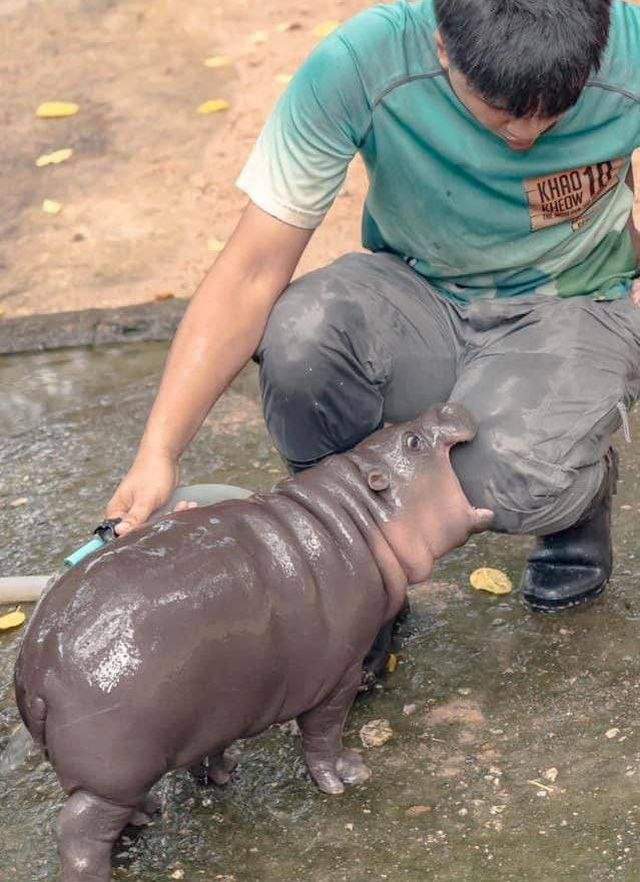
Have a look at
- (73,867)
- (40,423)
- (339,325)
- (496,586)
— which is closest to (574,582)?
(496,586)

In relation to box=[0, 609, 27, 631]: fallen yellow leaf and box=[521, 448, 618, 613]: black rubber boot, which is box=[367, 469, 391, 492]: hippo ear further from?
box=[0, 609, 27, 631]: fallen yellow leaf

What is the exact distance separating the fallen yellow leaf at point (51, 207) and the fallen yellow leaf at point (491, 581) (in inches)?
124

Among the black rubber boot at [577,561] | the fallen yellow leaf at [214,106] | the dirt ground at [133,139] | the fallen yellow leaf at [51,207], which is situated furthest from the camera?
the fallen yellow leaf at [214,106]

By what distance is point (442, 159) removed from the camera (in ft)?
11.2

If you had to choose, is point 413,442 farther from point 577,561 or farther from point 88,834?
point 88,834

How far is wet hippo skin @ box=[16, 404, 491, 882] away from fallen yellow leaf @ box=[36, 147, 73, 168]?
3856 millimetres

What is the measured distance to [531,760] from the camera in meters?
3.19

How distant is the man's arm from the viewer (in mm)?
3266

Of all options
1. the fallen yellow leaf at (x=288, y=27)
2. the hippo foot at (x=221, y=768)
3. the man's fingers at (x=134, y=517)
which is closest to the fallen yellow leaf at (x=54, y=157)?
the fallen yellow leaf at (x=288, y=27)

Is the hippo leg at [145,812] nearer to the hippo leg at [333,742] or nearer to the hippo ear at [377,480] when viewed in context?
the hippo leg at [333,742]

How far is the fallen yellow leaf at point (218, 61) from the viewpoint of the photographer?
287 inches

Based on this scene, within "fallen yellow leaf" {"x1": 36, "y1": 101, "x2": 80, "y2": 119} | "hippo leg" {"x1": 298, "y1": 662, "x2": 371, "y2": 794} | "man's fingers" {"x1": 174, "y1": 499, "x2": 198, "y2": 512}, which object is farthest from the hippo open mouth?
"fallen yellow leaf" {"x1": 36, "y1": 101, "x2": 80, "y2": 119}

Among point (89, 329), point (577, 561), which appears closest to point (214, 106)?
point (89, 329)

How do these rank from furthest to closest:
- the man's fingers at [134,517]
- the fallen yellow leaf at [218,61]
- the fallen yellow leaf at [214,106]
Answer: the fallen yellow leaf at [218,61] → the fallen yellow leaf at [214,106] → the man's fingers at [134,517]
